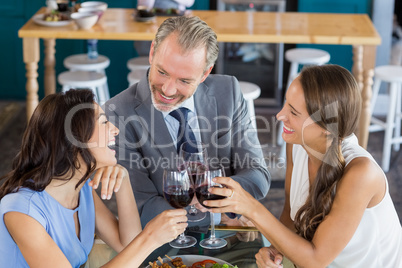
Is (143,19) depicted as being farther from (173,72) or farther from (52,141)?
(52,141)

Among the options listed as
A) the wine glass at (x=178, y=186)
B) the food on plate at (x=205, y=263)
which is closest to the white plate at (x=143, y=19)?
the wine glass at (x=178, y=186)

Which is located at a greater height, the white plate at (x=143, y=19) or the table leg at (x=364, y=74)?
the white plate at (x=143, y=19)

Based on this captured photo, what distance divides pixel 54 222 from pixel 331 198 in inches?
32.6

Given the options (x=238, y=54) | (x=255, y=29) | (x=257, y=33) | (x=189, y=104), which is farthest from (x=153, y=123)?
(x=238, y=54)

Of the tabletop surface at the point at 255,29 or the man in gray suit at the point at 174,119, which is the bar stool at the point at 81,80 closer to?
the tabletop surface at the point at 255,29

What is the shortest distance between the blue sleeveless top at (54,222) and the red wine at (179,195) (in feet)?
1.11

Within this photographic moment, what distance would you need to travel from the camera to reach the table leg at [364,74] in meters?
3.79

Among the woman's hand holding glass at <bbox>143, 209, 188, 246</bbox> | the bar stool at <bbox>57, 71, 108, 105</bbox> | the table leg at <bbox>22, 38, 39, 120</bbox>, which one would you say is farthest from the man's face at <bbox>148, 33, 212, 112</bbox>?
the table leg at <bbox>22, 38, 39, 120</bbox>

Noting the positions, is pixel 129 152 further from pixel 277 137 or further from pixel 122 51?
pixel 122 51

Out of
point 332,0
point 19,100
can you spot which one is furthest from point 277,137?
point 19,100

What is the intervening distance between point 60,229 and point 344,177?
34.0 inches

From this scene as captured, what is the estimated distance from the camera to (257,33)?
379 centimetres

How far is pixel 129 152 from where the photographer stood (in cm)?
226

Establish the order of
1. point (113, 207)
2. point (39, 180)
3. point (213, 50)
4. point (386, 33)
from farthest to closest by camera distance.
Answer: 1. point (386, 33)
2. point (113, 207)
3. point (213, 50)
4. point (39, 180)
